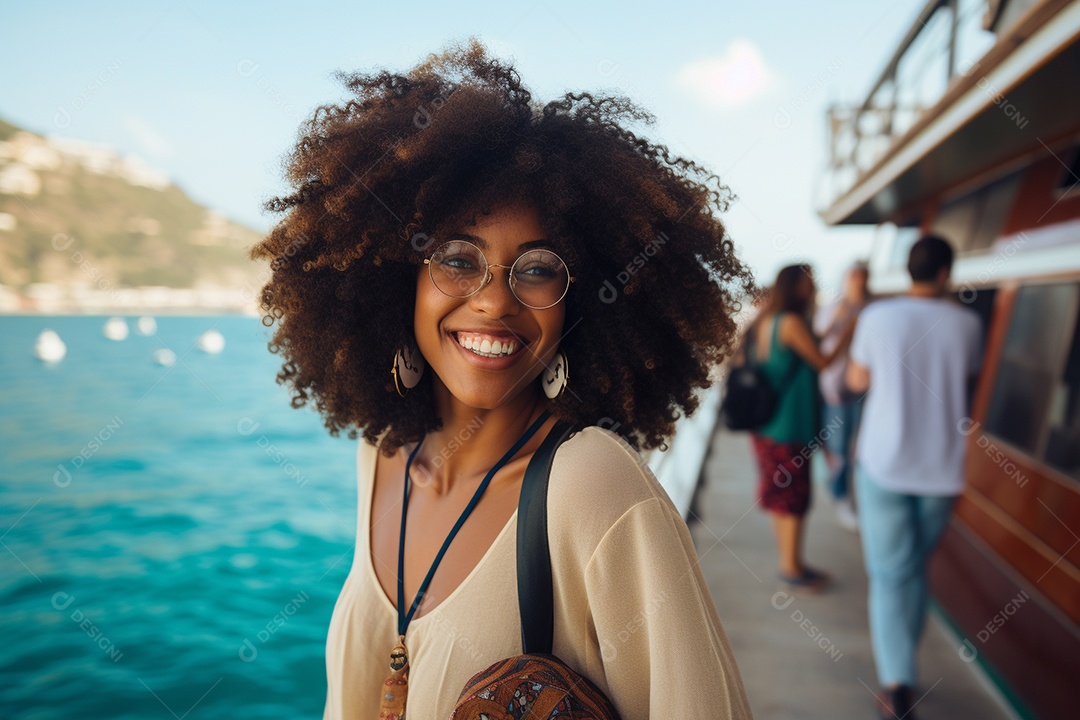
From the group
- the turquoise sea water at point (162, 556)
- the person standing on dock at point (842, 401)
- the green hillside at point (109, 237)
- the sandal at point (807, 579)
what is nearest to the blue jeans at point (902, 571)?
the sandal at point (807, 579)

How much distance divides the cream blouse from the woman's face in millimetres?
204

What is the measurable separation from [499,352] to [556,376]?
0.16 meters

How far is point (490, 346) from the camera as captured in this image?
1201mm

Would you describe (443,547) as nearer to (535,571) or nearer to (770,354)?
(535,571)

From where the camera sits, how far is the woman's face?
1.19 meters

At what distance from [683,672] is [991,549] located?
12.8 ft

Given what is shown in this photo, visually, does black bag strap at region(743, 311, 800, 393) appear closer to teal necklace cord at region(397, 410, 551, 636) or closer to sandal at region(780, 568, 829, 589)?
sandal at region(780, 568, 829, 589)

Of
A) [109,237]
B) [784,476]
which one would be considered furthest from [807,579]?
[109,237]

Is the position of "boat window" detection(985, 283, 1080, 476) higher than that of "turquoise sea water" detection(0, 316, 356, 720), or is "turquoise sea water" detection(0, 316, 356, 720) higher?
"boat window" detection(985, 283, 1080, 476)

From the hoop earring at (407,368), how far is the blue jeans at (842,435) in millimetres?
4813

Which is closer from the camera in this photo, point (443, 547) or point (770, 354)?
point (443, 547)

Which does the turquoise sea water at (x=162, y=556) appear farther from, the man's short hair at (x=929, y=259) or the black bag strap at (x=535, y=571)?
the man's short hair at (x=929, y=259)

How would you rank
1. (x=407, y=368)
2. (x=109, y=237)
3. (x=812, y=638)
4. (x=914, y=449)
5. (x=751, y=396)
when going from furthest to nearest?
(x=109, y=237) → (x=751, y=396) → (x=812, y=638) → (x=914, y=449) → (x=407, y=368)

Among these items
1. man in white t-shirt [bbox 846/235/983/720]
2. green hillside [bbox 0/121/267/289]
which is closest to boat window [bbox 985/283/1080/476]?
man in white t-shirt [bbox 846/235/983/720]
